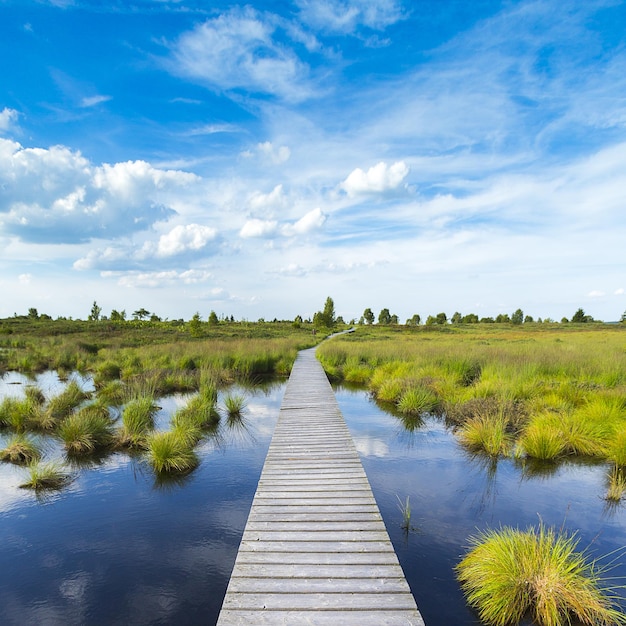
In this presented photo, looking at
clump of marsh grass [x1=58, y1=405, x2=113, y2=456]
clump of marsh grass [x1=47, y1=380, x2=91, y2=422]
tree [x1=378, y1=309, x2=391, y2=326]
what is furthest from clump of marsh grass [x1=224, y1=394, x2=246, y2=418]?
tree [x1=378, y1=309, x2=391, y2=326]

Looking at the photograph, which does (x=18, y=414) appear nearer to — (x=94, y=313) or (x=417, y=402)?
(x=417, y=402)

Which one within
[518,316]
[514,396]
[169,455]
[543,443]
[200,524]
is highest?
[518,316]

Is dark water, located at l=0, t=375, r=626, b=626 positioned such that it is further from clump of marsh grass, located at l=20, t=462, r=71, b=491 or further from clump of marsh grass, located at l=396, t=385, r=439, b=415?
clump of marsh grass, located at l=396, t=385, r=439, b=415

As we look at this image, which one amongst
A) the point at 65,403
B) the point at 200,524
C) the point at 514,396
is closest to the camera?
the point at 200,524

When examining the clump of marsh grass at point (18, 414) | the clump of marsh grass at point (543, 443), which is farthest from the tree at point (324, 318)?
the clump of marsh grass at point (543, 443)

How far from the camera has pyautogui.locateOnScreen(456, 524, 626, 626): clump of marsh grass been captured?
368cm

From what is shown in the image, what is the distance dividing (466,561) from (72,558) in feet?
16.5

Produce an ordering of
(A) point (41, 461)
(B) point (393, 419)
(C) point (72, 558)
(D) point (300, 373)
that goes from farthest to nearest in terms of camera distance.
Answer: (D) point (300, 373) < (B) point (393, 419) < (A) point (41, 461) < (C) point (72, 558)

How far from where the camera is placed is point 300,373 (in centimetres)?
1614

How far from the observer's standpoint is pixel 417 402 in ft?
38.0

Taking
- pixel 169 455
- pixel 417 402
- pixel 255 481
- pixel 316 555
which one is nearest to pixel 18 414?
pixel 169 455

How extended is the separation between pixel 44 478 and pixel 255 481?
12.6ft

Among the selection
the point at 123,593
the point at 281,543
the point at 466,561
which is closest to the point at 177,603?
the point at 123,593

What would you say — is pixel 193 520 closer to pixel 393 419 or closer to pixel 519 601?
pixel 519 601
